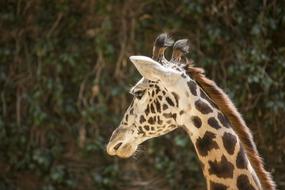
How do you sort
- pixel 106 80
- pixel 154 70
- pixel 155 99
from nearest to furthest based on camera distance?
pixel 154 70, pixel 155 99, pixel 106 80

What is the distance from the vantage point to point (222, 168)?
7.49ft

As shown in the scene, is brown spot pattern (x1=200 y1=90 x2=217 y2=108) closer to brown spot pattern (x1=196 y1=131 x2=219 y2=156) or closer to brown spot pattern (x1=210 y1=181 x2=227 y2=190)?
brown spot pattern (x1=196 y1=131 x2=219 y2=156)

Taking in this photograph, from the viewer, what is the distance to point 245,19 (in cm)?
461

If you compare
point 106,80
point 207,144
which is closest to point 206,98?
point 207,144

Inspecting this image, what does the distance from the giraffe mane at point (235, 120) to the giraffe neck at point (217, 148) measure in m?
0.03

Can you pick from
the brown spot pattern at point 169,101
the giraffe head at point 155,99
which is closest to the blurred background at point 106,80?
the giraffe head at point 155,99

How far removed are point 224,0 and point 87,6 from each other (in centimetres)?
104

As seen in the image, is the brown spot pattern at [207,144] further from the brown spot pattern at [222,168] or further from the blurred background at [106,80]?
the blurred background at [106,80]

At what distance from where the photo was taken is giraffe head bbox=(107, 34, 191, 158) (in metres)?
2.27

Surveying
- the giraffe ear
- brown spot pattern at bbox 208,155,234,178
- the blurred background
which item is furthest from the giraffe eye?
the blurred background

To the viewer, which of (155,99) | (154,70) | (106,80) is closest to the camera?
(154,70)

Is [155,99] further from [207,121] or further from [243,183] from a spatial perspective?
[243,183]

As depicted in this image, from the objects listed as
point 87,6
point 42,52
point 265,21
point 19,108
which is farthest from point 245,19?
point 19,108

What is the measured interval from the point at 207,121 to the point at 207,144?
79 mm
